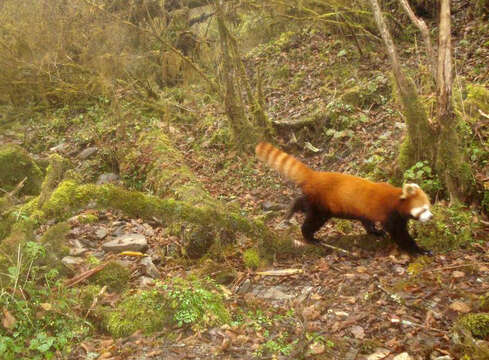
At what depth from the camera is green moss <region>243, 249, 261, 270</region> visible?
4711 mm

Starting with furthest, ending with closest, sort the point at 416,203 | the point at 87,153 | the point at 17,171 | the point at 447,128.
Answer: the point at 87,153, the point at 17,171, the point at 447,128, the point at 416,203

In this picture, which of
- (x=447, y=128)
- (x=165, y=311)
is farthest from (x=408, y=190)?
(x=165, y=311)

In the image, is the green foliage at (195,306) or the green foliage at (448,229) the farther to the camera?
the green foliage at (448,229)

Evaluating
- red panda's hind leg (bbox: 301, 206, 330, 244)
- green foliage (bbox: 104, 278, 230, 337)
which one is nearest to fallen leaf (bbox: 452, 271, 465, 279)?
red panda's hind leg (bbox: 301, 206, 330, 244)

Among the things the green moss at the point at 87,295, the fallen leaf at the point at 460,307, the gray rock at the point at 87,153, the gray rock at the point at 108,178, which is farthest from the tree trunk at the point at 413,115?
the gray rock at the point at 87,153

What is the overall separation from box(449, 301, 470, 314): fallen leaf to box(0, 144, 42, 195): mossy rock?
22.8ft

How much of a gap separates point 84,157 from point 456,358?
28.3ft

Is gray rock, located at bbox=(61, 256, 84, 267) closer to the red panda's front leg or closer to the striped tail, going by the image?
the striped tail

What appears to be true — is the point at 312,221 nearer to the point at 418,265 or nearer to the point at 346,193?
the point at 346,193

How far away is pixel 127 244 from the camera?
523 cm

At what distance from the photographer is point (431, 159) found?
484 centimetres

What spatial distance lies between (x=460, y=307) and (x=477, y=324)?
1.47 ft

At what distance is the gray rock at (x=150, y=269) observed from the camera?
4564 millimetres

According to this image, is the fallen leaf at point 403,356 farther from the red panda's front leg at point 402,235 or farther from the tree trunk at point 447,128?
the tree trunk at point 447,128
